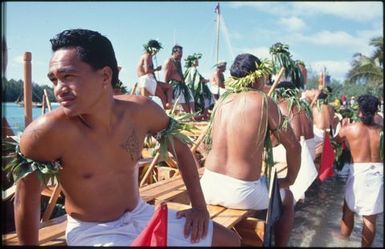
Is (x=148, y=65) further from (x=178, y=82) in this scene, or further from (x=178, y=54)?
(x=178, y=54)

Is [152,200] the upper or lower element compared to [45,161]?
lower

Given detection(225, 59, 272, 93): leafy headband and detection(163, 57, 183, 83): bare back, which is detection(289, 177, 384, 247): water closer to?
detection(225, 59, 272, 93): leafy headband

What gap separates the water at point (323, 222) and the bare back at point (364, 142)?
1082 mm

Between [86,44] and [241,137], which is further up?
[86,44]

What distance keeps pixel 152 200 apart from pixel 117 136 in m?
1.56

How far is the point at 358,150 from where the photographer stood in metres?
4.94

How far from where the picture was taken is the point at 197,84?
1036cm

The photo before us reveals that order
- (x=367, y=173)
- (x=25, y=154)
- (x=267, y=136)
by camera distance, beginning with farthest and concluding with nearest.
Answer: (x=367, y=173)
(x=267, y=136)
(x=25, y=154)

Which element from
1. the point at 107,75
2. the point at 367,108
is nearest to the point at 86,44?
the point at 107,75

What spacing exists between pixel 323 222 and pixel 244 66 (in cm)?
336

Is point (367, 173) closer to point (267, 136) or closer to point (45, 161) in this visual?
point (267, 136)

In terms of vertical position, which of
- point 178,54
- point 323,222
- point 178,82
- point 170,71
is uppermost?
point 178,54

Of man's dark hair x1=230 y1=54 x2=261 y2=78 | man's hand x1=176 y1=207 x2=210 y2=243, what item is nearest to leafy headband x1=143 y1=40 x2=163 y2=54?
man's dark hair x1=230 y1=54 x2=261 y2=78

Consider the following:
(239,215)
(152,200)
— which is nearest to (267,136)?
(239,215)
